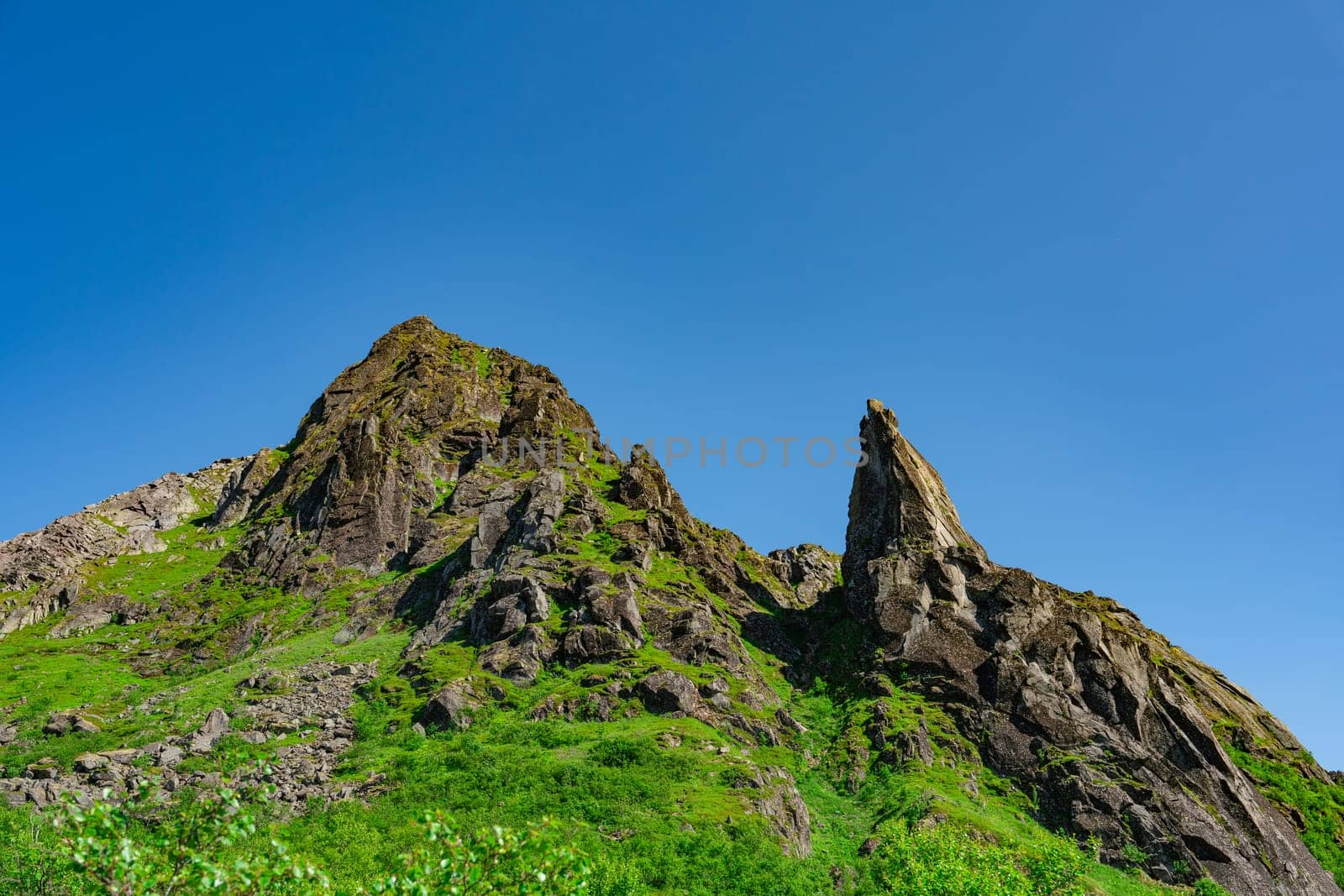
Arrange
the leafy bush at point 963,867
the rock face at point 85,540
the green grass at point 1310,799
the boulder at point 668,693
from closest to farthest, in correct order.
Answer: the leafy bush at point 963,867, the boulder at point 668,693, the green grass at point 1310,799, the rock face at point 85,540

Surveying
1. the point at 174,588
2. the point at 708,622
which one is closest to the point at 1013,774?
the point at 708,622

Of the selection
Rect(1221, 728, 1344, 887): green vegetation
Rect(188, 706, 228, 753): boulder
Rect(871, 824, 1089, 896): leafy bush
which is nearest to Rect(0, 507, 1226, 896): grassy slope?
Rect(871, 824, 1089, 896): leafy bush

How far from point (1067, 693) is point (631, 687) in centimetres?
4062

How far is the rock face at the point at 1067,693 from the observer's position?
6181 cm

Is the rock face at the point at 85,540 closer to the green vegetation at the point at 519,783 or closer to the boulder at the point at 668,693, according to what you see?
the green vegetation at the point at 519,783

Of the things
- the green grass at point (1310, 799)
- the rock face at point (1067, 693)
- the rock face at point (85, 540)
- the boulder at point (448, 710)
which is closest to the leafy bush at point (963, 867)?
the rock face at point (1067, 693)

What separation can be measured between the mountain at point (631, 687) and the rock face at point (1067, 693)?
27cm

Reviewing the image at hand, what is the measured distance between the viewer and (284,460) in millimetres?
130625

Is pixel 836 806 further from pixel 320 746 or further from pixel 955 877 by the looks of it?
pixel 320 746

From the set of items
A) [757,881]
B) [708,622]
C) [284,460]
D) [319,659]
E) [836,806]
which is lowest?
[757,881]

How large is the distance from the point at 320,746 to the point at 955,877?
4460 centimetres

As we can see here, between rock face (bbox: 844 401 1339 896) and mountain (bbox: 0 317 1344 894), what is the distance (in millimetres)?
269

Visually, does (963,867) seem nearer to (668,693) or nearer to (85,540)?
(668,693)

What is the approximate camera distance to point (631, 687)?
67000 millimetres
